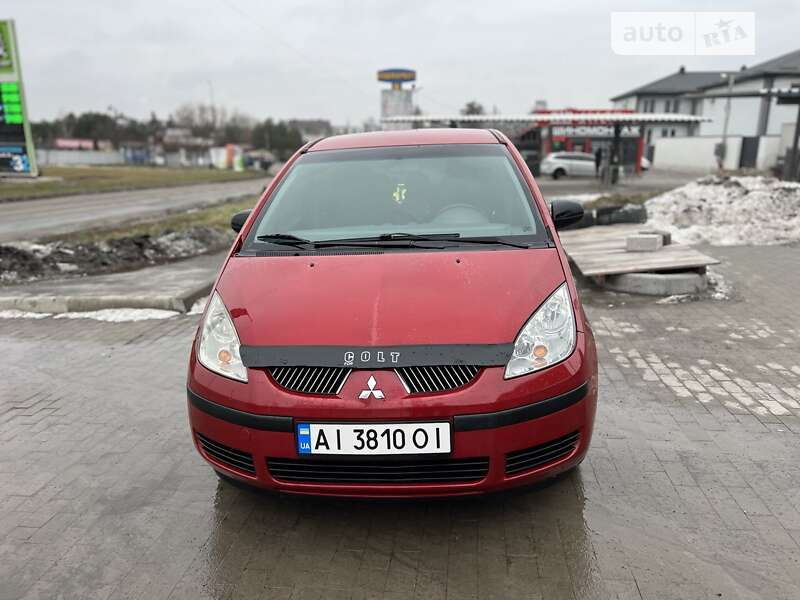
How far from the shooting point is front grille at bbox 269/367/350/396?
2.37m

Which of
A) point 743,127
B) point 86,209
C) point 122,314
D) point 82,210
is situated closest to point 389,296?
point 122,314

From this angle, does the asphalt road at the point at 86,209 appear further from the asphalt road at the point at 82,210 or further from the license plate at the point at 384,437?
the license plate at the point at 384,437

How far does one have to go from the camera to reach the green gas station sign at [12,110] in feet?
83.4

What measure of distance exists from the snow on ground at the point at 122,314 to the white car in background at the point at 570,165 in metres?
31.9

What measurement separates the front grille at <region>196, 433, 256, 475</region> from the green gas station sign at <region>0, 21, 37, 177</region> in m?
28.3

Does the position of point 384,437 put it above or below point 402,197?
below

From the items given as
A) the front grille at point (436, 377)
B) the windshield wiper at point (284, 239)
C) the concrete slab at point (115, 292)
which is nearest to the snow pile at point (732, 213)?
the concrete slab at point (115, 292)

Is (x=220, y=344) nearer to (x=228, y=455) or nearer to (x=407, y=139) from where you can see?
(x=228, y=455)

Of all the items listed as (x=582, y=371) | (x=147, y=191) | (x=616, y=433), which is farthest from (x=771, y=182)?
(x=147, y=191)

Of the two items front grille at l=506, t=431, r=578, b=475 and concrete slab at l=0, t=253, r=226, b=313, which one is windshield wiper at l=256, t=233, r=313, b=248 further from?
concrete slab at l=0, t=253, r=226, b=313

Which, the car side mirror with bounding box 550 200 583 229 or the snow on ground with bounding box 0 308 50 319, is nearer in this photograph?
the car side mirror with bounding box 550 200 583 229

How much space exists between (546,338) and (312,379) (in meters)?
0.96

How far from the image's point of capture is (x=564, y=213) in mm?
3762

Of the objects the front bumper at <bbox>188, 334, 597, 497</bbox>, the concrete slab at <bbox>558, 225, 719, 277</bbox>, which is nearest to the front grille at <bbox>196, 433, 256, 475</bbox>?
the front bumper at <bbox>188, 334, 597, 497</bbox>
